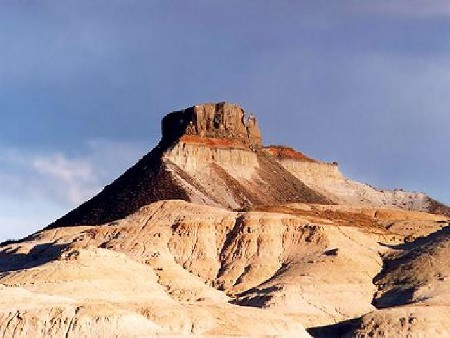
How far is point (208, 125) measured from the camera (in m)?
181

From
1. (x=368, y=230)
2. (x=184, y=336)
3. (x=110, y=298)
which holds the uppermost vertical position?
(x=368, y=230)

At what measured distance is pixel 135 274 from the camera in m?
87.0

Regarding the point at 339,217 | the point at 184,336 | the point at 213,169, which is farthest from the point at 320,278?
the point at 213,169

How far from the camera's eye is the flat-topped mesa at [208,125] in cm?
17738

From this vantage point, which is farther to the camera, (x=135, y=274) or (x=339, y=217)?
(x=339, y=217)

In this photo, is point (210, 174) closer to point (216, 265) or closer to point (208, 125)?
point (208, 125)

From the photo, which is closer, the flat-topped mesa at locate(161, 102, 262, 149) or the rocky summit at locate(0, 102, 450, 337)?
the rocky summit at locate(0, 102, 450, 337)

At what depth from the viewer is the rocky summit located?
70.8 metres

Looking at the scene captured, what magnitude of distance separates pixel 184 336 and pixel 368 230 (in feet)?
205

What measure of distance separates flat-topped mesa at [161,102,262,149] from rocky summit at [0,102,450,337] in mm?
2312

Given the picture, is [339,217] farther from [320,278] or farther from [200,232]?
[320,278]

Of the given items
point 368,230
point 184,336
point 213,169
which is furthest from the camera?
point 213,169

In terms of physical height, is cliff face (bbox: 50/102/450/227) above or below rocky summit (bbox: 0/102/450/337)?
above

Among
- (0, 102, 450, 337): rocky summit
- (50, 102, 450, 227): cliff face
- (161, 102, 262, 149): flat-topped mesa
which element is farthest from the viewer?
(161, 102, 262, 149): flat-topped mesa
